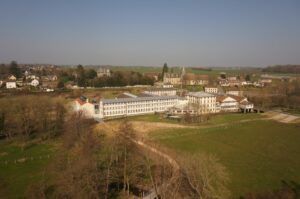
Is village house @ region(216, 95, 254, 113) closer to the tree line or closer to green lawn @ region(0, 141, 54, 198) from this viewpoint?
the tree line

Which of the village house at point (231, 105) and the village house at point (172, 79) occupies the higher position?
the village house at point (172, 79)

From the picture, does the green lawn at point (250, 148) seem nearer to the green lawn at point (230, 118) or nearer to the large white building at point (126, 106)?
the green lawn at point (230, 118)

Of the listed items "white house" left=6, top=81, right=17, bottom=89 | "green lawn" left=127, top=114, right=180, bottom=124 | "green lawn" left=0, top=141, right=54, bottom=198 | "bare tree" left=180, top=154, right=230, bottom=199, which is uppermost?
"white house" left=6, top=81, right=17, bottom=89

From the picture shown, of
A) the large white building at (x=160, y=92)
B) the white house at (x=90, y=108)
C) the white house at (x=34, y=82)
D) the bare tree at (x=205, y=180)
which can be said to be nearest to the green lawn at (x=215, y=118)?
the white house at (x=90, y=108)

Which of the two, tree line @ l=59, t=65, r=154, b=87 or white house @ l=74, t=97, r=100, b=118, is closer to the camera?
white house @ l=74, t=97, r=100, b=118

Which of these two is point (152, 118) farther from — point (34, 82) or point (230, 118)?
point (34, 82)

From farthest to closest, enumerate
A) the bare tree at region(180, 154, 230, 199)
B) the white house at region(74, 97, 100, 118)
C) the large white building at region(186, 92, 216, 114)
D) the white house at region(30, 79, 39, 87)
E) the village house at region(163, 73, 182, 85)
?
the village house at region(163, 73, 182, 85) < the white house at region(30, 79, 39, 87) < the large white building at region(186, 92, 216, 114) < the white house at region(74, 97, 100, 118) < the bare tree at region(180, 154, 230, 199)

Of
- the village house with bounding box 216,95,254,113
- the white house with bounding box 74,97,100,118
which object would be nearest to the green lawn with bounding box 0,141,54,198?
the white house with bounding box 74,97,100,118
